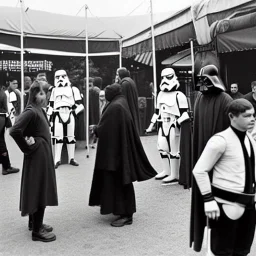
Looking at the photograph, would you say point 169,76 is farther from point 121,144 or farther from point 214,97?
point 214,97

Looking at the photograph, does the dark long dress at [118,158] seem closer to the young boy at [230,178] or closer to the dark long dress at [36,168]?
the dark long dress at [36,168]

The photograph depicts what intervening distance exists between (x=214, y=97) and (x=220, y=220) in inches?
41.1

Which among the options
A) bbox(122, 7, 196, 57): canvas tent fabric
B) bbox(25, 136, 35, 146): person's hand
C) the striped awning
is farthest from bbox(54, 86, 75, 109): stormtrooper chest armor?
the striped awning

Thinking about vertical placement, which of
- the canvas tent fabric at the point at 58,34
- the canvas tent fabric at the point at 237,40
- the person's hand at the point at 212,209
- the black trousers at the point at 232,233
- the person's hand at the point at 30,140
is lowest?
the black trousers at the point at 232,233

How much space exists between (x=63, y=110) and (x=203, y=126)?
5647mm

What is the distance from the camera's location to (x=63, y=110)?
884 centimetres

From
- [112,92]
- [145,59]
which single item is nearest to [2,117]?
[112,92]

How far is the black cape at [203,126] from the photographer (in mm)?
3314

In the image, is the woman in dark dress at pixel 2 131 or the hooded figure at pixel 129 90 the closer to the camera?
the hooded figure at pixel 129 90

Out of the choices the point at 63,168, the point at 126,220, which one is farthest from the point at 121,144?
the point at 63,168

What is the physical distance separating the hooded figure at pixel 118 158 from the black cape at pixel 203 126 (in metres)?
1.45

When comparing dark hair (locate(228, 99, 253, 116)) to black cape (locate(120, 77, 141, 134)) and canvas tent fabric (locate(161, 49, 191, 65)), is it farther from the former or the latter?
canvas tent fabric (locate(161, 49, 191, 65))

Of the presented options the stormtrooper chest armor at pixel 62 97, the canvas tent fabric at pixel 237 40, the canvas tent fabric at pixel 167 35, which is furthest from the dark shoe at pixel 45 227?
the canvas tent fabric at pixel 167 35

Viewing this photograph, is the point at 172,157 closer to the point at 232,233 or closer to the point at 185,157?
the point at 185,157
